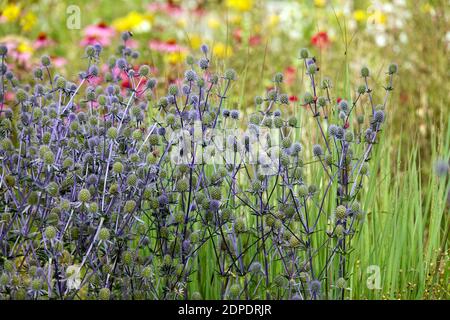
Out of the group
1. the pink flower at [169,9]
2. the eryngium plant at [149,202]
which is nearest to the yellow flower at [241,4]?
the pink flower at [169,9]

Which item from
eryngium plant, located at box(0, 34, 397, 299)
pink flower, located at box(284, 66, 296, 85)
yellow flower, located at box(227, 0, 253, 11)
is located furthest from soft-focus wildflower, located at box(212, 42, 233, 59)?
yellow flower, located at box(227, 0, 253, 11)

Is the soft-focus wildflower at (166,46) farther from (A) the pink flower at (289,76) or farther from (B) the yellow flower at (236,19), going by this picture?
(B) the yellow flower at (236,19)

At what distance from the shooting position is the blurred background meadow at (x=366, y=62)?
113 inches

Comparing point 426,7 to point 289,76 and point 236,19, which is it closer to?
point 289,76

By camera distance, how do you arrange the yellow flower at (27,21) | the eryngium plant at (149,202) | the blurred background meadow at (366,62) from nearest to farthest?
the eryngium plant at (149,202) < the blurred background meadow at (366,62) < the yellow flower at (27,21)

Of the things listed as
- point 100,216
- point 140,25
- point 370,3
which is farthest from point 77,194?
point 370,3

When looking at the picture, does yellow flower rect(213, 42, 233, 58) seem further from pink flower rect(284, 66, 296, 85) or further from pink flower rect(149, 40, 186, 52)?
pink flower rect(284, 66, 296, 85)

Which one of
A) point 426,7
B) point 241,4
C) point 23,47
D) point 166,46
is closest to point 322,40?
point 426,7

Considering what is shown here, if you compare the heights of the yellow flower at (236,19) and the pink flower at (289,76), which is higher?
the yellow flower at (236,19)

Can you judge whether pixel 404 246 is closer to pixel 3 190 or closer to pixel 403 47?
pixel 3 190

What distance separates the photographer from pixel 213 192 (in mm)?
2297

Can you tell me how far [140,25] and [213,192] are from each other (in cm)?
416

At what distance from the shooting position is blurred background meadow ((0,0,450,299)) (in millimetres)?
2861

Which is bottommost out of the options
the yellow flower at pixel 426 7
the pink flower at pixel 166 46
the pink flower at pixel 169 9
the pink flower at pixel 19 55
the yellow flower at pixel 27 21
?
the pink flower at pixel 19 55
